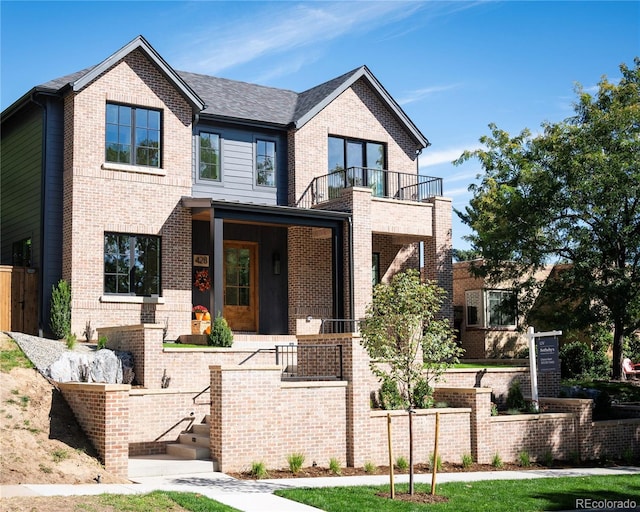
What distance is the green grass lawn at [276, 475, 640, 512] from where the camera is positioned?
12.0 metres

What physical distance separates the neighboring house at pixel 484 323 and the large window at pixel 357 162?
5.70 m

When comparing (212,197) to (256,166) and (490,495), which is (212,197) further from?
(490,495)

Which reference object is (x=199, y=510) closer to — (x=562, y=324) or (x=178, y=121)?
(x=178, y=121)

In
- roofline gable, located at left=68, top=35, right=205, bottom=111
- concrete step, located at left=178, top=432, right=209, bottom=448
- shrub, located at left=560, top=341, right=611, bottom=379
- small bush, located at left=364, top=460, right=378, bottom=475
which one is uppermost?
roofline gable, located at left=68, top=35, right=205, bottom=111

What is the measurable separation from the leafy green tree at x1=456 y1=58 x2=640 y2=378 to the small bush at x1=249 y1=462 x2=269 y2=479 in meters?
13.4

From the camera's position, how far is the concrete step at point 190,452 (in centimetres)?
1457

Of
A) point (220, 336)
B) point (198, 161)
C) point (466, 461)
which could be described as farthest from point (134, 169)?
point (466, 461)

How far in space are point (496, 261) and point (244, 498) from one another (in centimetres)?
1668

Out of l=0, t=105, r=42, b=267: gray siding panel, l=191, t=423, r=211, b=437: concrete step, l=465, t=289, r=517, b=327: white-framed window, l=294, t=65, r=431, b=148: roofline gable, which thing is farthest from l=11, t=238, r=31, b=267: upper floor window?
l=465, t=289, r=517, b=327: white-framed window

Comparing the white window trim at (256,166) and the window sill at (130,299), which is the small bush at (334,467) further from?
the white window trim at (256,166)

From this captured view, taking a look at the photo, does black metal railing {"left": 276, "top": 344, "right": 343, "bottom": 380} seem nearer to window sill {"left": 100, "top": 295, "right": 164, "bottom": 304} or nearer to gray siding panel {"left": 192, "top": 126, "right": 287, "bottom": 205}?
window sill {"left": 100, "top": 295, "right": 164, "bottom": 304}

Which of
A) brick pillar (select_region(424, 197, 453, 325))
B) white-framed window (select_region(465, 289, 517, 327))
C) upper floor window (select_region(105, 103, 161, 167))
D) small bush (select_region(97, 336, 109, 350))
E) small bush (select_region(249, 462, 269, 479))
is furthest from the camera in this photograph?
white-framed window (select_region(465, 289, 517, 327))

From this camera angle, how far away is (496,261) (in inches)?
1062

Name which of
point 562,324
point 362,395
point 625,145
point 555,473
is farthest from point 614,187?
point 362,395
